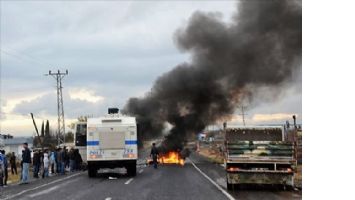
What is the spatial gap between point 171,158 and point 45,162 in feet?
49.1

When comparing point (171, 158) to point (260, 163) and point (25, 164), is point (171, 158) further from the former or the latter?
point (260, 163)

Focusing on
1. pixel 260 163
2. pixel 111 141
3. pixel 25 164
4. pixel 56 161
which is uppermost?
pixel 111 141

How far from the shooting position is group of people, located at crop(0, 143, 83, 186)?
20.0m

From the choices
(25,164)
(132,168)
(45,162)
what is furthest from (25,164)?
(132,168)

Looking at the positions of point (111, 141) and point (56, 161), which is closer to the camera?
point (111, 141)

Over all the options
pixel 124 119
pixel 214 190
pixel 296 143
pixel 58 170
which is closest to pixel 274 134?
pixel 296 143

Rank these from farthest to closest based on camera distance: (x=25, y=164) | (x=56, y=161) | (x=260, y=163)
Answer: (x=56, y=161) < (x=25, y=164) < (x=260, y=163)

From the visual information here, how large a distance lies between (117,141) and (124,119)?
1.09 metres

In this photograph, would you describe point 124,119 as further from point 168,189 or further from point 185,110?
point 185,110

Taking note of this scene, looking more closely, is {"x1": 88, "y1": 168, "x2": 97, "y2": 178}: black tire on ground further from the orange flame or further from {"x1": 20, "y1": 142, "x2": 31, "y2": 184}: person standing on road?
the orange flame

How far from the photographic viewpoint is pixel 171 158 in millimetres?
38188

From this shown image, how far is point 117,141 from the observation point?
22312mm

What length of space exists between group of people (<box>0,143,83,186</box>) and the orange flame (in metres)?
8.45
